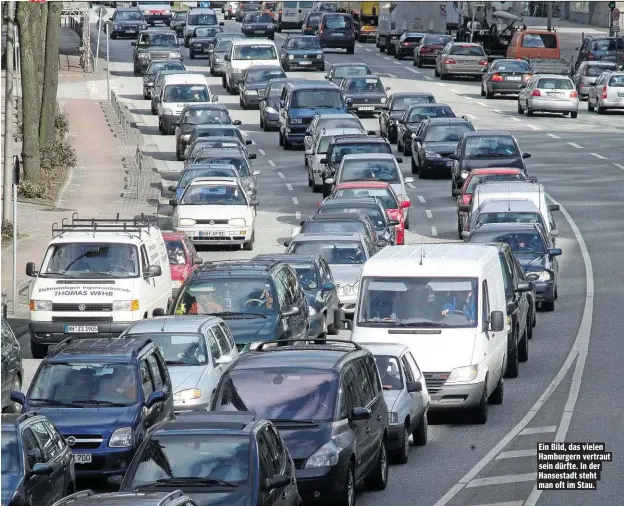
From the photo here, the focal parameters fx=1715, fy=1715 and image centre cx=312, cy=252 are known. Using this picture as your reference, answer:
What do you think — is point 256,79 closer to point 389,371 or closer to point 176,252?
point 176,252

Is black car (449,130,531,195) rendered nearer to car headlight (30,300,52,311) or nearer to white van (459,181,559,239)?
white van (459,181,559,239)

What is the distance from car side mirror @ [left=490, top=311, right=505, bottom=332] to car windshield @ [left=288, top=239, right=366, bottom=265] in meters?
9.29

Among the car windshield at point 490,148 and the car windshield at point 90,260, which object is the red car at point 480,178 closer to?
the car windshield at point 490,148

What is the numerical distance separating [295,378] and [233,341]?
17.2ft

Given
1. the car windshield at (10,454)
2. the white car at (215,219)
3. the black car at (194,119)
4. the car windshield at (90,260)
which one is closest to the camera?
the car windshield at (10,454)

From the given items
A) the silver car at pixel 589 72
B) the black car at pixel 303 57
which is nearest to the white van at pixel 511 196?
the silver car at pixel 589 72


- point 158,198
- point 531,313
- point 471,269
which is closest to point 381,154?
point 158,198

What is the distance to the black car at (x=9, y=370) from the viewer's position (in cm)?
2106

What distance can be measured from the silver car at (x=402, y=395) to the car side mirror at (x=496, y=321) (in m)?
1.90

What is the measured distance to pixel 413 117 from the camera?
2096 inches

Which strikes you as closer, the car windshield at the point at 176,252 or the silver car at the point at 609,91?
the car windshield at the point at 176,252

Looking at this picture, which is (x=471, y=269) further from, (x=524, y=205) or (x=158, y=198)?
(x=158, y=198)

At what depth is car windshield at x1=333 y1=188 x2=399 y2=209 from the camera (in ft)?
126

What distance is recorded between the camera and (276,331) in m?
23.7
